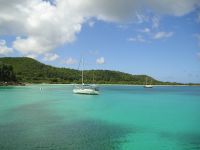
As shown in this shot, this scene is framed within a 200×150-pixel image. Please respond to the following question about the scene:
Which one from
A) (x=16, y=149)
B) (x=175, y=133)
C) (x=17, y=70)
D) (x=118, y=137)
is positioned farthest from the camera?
(x=17, y=70)

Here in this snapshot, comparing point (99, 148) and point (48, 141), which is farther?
point (48, 141)

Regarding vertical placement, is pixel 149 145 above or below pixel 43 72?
below

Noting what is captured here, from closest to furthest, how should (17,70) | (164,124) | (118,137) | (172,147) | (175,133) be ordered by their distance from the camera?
(172,147)
(118,137)
(175,133)
(164,124)
(17,70)

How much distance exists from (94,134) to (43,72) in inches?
7019

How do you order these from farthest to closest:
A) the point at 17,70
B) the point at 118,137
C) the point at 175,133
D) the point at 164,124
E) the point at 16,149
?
the point at 17,70 < the point at 164,124 < the point at 175,133 < the point at 118,137 < the point at 16,149

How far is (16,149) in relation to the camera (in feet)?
57.5

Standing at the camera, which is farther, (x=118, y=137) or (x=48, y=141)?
(x=118, y=137)

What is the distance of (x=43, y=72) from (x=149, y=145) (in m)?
181

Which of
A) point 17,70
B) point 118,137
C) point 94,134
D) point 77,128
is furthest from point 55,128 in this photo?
point 17,70

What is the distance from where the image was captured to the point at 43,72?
19688 centimetres

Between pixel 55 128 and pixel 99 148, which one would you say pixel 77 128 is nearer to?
pixel 55 128

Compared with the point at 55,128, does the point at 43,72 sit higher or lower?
higher

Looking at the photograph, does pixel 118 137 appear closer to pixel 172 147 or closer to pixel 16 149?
pixel 172 147

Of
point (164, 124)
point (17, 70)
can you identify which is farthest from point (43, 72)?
point (164, 124)
